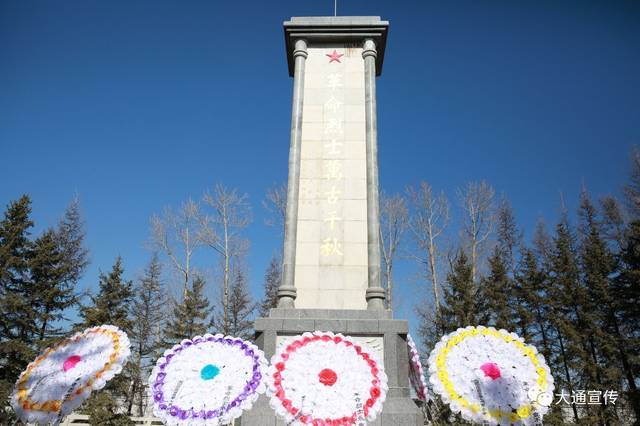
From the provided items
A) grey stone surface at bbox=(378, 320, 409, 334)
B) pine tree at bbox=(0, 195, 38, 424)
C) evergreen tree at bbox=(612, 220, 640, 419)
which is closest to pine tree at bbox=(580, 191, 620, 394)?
evergreen tree at bbox=(612, 220, 640, 419)

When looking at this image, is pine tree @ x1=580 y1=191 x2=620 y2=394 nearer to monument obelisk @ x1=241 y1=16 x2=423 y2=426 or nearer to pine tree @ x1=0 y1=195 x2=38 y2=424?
monument obelisk @ x1=241 y1=16 x2=423 y2=426

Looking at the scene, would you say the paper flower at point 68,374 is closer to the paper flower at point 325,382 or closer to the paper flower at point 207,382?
the paper flower at point 207,382

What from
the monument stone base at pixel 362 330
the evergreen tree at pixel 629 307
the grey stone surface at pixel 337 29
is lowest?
the monument stone base at pixel 362 330

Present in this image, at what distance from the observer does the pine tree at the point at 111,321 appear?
588 inches

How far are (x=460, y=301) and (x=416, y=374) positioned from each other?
1397 centimetres

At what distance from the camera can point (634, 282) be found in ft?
58.6

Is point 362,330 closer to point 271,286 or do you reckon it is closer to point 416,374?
point 416,374

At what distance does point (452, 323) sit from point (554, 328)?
6.07 meters

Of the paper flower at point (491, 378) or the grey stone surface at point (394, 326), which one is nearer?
the paper flower at point (491, 378)

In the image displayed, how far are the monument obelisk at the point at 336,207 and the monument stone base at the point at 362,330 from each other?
0.02 metres

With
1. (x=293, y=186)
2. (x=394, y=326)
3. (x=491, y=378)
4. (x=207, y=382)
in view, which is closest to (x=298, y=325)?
(x=394, y=326)

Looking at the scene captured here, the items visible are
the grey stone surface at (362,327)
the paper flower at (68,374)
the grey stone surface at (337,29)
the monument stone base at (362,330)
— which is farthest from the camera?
the grey stone surface at (337,29)

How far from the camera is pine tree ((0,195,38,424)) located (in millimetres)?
15039

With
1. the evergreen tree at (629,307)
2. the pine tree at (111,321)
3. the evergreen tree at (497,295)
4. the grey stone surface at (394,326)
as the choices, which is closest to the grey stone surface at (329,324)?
the grey stone surface at (394,326)
